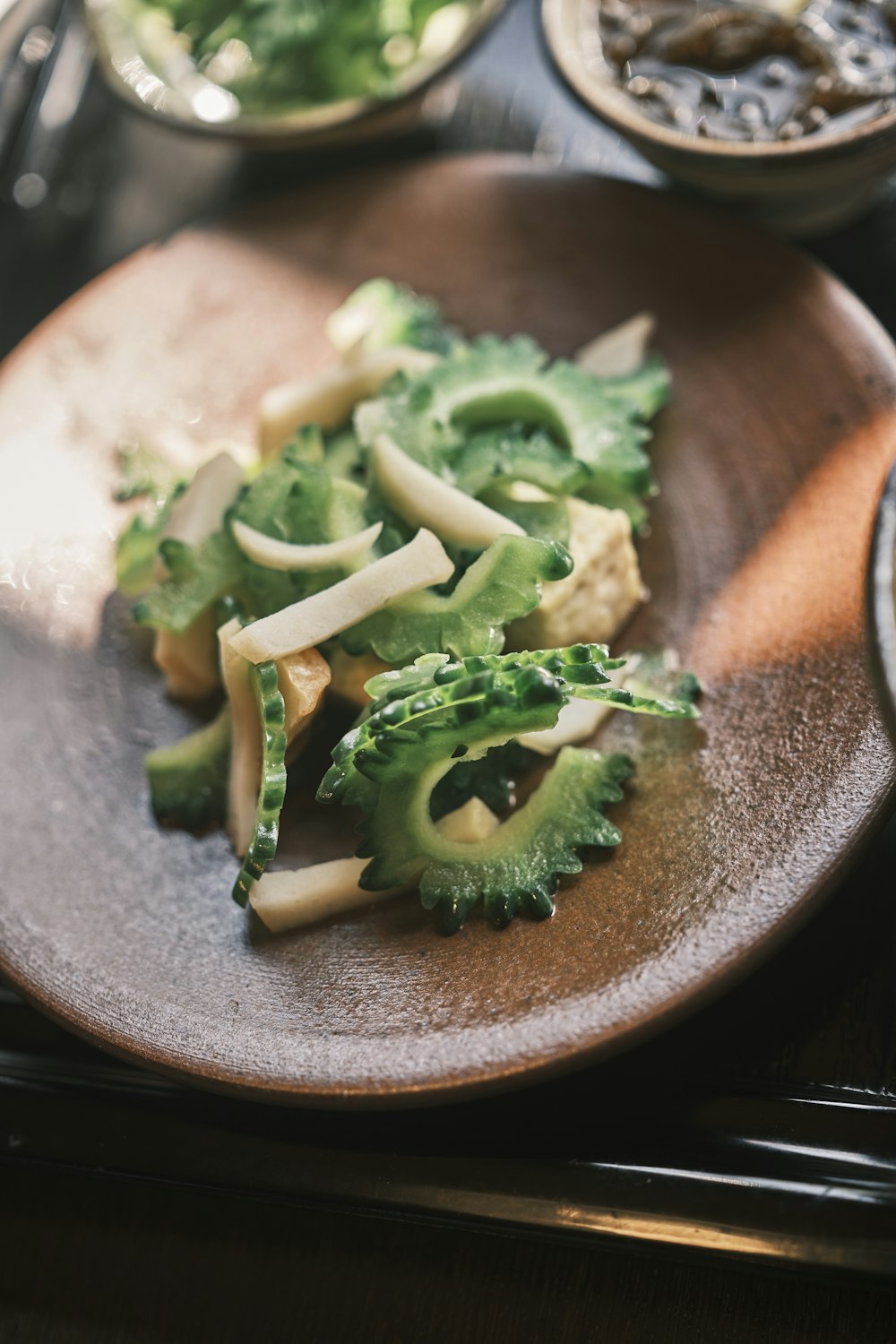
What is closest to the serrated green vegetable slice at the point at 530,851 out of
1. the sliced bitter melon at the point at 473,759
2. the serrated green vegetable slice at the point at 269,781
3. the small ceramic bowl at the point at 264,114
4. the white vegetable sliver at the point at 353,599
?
the sliced bitter melon at the point at 473,759

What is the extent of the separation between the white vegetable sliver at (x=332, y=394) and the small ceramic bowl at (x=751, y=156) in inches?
24.8

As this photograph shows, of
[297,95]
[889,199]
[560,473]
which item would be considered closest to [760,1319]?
[560,473]

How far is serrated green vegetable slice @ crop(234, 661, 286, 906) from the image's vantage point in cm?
167

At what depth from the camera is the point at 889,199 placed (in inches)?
98.0

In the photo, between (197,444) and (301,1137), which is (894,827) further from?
(197,444)

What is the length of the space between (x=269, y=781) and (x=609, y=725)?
57 cm

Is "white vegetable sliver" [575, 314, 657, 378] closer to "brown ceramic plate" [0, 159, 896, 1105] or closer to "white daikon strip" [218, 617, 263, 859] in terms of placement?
"brown ceramic plate" [0, 159, 896, 1105]

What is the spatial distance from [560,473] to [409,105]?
1.22 m

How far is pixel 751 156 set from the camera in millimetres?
2156

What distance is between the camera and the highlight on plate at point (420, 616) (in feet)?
5.42

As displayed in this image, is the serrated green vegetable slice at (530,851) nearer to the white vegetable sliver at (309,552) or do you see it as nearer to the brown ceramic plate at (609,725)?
the brown ceramic plate at (609,725)

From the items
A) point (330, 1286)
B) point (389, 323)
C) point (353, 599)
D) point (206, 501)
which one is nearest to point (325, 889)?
point (353, 599)

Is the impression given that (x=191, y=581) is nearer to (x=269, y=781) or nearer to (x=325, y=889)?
(x=269, y=781)

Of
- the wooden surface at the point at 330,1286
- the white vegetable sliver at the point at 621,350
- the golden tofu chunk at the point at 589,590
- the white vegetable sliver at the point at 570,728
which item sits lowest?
the wooden surface at the point at 330,1286
